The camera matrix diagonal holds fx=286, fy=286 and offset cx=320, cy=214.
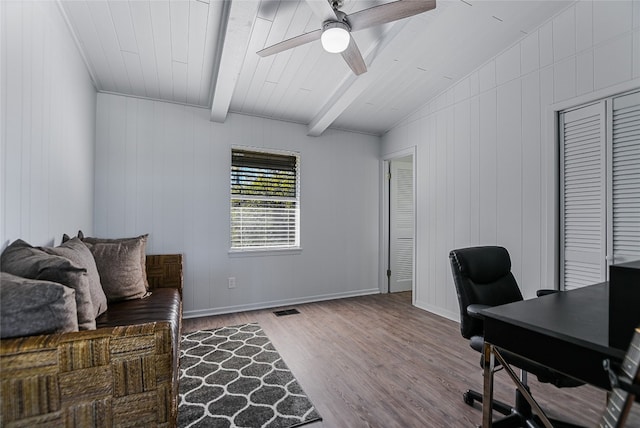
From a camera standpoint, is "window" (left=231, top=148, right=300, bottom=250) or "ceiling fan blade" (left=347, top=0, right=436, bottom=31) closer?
"ceiling fan blade" (left=347, top=0, right=436, bottom=31)

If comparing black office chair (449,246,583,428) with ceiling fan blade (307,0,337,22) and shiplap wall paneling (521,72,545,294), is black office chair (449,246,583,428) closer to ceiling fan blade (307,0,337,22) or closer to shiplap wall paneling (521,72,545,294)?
shiplap wall paneling (521,72,545,294)

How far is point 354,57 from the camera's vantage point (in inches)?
82.3

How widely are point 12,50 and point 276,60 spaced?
1854 mm

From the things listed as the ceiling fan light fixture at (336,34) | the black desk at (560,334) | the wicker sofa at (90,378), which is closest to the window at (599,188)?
the black desk at (560,334)

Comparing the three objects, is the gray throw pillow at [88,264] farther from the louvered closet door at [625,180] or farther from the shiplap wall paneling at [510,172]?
the louvered closet door at [625,180]

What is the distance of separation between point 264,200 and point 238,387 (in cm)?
234

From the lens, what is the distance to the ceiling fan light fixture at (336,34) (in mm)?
1694

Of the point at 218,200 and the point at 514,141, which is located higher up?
the point at 514,141

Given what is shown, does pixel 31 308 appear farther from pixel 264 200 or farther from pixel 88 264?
pixel 264 200

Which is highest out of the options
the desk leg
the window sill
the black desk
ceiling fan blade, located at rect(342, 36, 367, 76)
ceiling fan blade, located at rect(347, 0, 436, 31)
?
ceiling fan blade, located at rect(347, 0, 436, 31)

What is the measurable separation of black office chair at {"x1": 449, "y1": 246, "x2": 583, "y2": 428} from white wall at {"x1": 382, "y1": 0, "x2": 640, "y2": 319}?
100cm

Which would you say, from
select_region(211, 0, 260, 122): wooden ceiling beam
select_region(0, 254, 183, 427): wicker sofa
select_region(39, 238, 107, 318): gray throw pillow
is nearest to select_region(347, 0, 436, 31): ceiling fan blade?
select_region(211, 0, 260, 122): wooden ceiling beam

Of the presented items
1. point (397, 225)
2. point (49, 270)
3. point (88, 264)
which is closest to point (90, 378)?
point (49, 270)

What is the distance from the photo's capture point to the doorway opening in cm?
464
